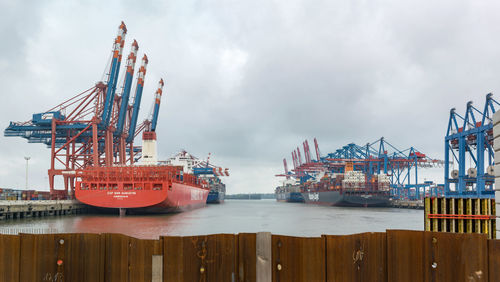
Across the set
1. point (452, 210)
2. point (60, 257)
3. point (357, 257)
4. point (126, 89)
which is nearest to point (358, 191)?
point (126, 89)

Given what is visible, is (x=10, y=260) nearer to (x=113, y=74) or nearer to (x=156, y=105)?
(x=113, y=74)

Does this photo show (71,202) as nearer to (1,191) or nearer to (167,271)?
(1,191)

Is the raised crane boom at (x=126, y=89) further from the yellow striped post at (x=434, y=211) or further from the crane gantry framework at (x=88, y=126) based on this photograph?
the yellow striped post at (x=434, y=211)

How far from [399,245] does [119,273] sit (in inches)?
135

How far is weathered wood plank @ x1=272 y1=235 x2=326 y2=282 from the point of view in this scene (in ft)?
15.9

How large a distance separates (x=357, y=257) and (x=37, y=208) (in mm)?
54537

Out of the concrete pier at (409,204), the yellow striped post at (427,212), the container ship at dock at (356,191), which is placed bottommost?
the concrete pier at (409,204)

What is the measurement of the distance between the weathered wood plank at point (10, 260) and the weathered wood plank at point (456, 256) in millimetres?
4942

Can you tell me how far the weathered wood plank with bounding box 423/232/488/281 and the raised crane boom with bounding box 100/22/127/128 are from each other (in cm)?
6589

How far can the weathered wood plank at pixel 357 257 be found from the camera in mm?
4891

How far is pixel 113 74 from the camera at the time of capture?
68.9 m

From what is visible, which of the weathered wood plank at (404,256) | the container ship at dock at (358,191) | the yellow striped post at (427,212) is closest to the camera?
the weathered wood plank at (404,256)

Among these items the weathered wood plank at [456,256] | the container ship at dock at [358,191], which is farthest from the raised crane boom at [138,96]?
the weathered wood plank at [456,256]

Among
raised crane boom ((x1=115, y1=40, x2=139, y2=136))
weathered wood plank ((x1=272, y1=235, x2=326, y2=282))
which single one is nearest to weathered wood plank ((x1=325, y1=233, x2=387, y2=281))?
weathered wood plank ((x1=272, y1=235, x2=326, y2=282))
